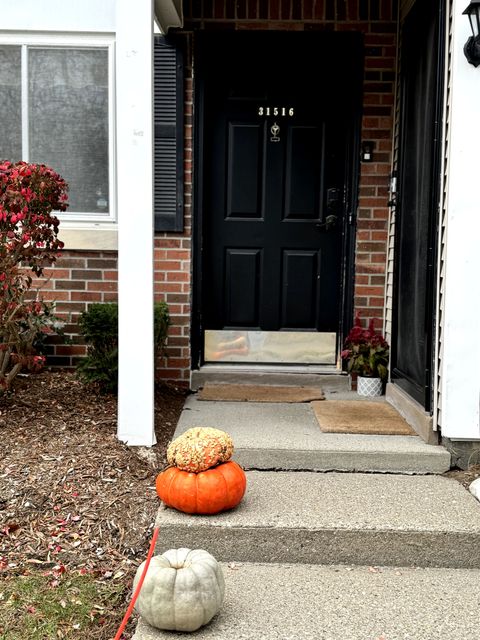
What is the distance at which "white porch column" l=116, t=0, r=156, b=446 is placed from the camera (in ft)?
11.7

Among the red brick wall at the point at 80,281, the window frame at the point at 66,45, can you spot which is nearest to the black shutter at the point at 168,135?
the window frame at the point at 66,45

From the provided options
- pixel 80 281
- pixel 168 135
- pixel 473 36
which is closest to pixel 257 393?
pixel 80 281

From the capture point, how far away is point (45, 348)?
507 centimetres

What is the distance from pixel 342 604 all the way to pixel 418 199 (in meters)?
2.47

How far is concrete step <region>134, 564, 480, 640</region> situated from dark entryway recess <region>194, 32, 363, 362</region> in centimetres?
249

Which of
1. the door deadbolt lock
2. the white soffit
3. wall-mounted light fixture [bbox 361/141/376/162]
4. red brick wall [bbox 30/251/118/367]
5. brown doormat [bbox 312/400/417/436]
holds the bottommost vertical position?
brown doormat [bbox 312/400/417/436]

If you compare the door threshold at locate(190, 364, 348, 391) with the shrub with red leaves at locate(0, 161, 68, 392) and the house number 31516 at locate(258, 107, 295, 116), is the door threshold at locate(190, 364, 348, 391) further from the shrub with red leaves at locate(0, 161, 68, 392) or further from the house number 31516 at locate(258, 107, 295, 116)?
the house number 31516 at locate(258, 107, 295, 116)

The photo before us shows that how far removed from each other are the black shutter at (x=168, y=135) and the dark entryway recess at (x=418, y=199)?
1.52 meters

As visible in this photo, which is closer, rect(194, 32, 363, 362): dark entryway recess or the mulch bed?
the mulch bed

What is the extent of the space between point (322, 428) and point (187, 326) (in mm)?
1452

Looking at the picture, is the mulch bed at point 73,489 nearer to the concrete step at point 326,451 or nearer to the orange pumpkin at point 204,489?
the orange pumpkin at point 204,489

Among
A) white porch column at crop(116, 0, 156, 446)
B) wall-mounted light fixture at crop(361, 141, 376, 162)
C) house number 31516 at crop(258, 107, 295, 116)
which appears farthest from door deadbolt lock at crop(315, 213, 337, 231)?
white porch column at crop(116, 0, 156, 446)

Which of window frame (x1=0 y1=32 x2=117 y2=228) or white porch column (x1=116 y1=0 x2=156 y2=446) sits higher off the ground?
window frame (x1=0 y1=32 x2=117 y2=228)

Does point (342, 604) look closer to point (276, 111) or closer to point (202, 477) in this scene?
point (202, 477)
